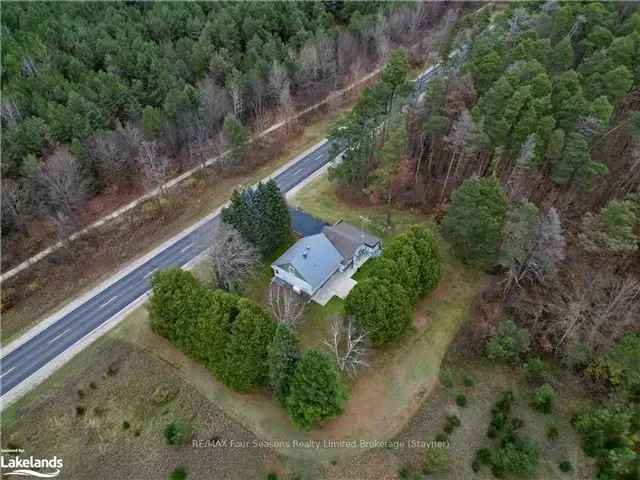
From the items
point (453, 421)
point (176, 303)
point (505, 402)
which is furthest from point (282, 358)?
point (505, 402)

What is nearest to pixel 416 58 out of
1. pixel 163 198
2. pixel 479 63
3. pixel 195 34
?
pixel 479 63

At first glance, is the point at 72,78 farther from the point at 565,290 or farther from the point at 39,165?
the point at 565,290

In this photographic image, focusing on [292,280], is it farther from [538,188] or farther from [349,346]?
[538,188]

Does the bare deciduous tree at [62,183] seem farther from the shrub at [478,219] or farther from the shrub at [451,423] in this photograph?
the shrub at [451,423]

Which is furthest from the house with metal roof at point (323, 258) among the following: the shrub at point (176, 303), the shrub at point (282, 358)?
the shrub at point (282, 358)

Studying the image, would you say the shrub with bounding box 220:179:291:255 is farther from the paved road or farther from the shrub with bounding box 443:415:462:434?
the shrub with bounding box 443:415:462:434

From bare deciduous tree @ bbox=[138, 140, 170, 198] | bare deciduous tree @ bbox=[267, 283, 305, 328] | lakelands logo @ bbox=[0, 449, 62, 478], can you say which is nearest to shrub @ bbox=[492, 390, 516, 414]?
bare deciduous tree @ bbox=[267, 283, 305, 328]
